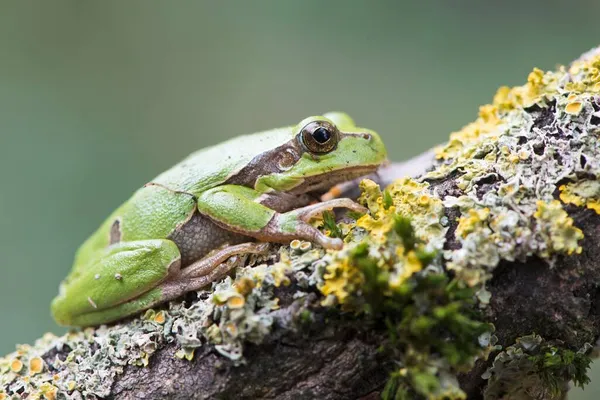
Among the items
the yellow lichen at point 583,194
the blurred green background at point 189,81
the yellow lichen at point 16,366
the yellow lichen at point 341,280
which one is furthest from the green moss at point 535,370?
the blurred green background at point 189,81

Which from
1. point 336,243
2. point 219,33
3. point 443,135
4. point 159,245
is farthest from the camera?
point 219,33

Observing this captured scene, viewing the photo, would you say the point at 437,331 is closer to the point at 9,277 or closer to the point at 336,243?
the point at 336,243

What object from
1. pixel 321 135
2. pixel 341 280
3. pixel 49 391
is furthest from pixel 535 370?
pixel 49 391

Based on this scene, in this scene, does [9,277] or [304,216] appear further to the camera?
[9,277]

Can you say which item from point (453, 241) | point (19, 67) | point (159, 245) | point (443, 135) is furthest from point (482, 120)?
point (19, 67)

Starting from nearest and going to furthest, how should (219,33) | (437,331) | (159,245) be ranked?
(437,331) < (159,245) < (219,33)

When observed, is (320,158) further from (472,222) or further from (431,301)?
(431,301)

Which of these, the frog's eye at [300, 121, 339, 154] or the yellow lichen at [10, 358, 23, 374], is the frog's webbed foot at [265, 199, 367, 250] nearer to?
the frog's eye at [300, 121, 339, 154]
